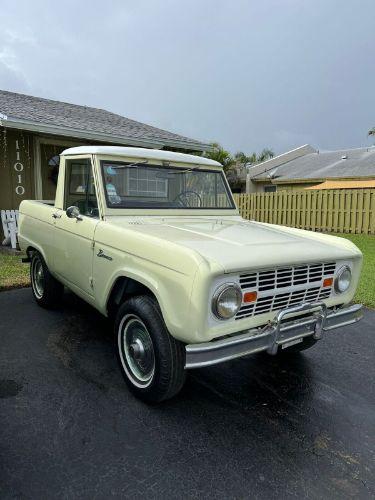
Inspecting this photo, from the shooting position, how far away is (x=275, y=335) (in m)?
2.53

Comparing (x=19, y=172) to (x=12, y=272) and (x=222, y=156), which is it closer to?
(x=12, y=272)

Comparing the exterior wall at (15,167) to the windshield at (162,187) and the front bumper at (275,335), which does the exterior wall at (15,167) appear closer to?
the windshield at (162,187)

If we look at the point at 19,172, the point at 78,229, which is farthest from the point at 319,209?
the point at 78,229

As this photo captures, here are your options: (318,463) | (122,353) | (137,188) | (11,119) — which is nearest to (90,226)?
(137,188)

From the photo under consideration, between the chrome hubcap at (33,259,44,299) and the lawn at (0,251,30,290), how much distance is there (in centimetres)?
93

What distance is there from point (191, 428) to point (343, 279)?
1.62 meters

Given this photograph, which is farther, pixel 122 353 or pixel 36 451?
pixel 122 353

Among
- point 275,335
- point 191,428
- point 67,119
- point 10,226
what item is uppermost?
point 67,119

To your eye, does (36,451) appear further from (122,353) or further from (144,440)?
(122,353)

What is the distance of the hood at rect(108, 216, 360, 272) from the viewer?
8.07 feet

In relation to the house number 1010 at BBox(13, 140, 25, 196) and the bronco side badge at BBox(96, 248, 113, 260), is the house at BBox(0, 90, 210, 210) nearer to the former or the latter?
the house number 1010 at BBox(13, 140, 25, 196)

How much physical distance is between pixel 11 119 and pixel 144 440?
7.08 meters

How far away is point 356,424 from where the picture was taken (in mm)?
2701

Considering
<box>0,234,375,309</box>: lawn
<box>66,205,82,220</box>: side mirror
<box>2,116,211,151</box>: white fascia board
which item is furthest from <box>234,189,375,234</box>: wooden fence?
<box>66,205,82,220</box>: side mirror
